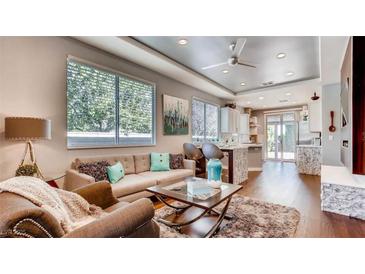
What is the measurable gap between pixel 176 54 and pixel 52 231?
10.9 ft

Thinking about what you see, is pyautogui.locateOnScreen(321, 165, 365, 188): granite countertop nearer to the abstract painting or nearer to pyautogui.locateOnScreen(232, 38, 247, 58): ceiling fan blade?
pyautogui.locateOnScreen(232, 38, 247, 58): ceiling fan blade

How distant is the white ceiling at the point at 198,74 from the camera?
2.81m

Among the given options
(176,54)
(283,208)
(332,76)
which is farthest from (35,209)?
(332,76)

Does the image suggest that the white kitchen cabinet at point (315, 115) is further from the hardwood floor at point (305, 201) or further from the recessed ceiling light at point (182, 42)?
the recessed ceiling light at point (182, 42)

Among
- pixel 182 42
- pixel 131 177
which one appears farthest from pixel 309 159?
pixel 131 177

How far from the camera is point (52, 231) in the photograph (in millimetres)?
989

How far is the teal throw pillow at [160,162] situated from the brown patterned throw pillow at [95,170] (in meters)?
1.00

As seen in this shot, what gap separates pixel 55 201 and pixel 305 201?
11.9 feet

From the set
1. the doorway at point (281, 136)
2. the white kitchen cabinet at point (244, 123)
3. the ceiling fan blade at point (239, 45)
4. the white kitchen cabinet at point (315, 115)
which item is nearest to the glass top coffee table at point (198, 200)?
the ceiling fan blade at point (239, 45)

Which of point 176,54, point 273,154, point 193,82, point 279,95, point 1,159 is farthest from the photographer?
point 273,154

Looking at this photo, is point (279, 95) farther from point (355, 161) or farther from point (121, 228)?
point (121, 228)

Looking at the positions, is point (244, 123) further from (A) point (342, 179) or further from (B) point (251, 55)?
(A) point (342, 179)
